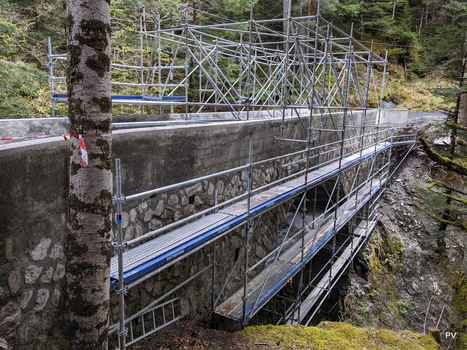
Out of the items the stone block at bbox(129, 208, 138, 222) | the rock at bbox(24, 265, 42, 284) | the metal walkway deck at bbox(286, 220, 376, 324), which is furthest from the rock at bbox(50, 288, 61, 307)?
the metal walkway deck at bbox(286, 220, 376, 324)

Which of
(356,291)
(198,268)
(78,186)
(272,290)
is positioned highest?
(78,186)

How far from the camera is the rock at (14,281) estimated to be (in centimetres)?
259

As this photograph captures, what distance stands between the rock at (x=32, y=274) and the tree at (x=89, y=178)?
0.65 metres

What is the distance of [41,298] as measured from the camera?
2828mm

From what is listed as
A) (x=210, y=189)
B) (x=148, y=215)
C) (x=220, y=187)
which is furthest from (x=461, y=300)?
(x=148, y=215)

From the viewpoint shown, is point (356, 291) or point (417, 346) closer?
point (417, 346)

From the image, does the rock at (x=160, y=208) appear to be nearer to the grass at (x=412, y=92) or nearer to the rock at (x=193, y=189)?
the rock at (x=193, y=189)

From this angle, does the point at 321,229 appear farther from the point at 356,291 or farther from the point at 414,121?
the point at 414,121

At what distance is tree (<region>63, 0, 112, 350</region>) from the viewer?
6.97ft

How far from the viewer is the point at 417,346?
4953mm

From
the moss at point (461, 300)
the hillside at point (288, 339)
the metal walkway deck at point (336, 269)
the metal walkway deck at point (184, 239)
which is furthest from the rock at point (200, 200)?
the moss at point (461, 300)

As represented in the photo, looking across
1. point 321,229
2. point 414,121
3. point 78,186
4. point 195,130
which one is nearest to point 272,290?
point 195,130

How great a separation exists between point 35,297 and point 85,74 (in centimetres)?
191

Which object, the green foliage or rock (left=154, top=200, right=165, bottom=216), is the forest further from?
rock (left=154, top=200, right=165, bottom=216)
